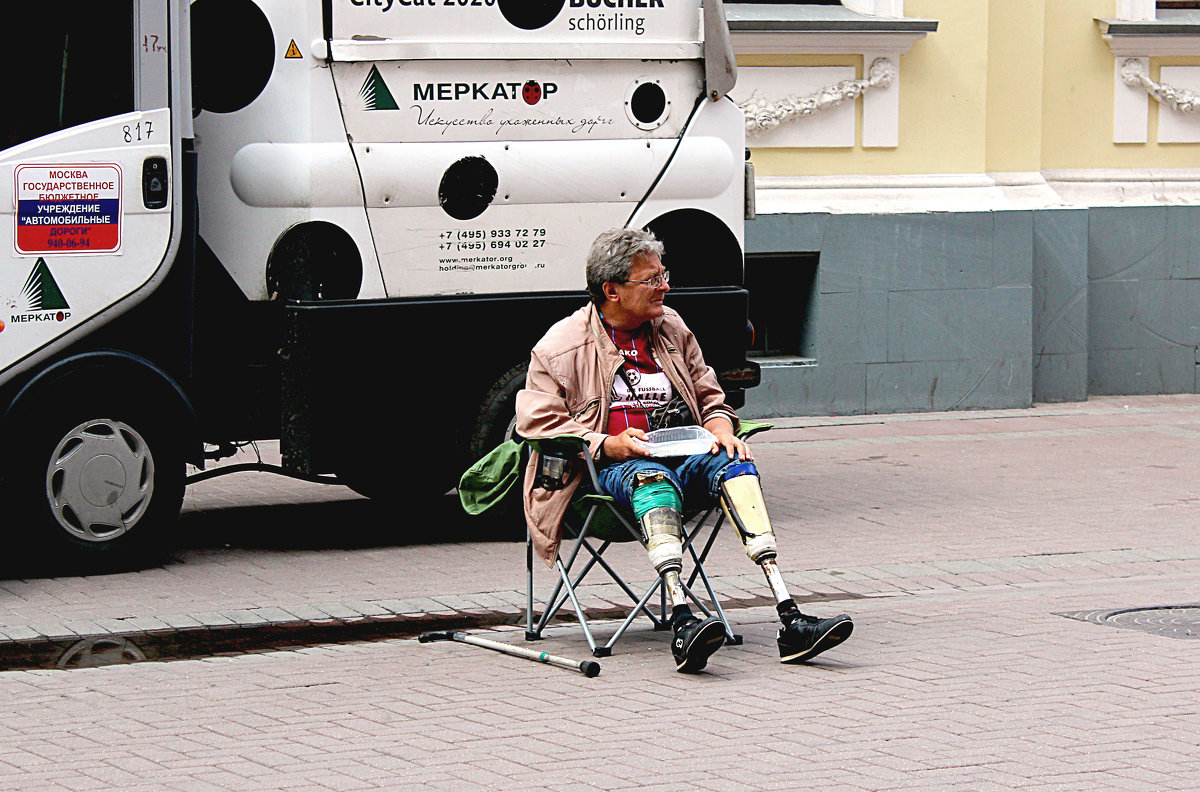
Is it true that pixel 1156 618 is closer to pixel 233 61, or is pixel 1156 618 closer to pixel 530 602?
pixel 530 602

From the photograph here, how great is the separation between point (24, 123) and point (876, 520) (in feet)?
14.4

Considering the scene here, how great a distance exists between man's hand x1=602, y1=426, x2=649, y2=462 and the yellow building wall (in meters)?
6.98

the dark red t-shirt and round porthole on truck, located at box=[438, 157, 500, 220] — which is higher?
round porthole on truck, located at box=[438, 157, 500, 220]

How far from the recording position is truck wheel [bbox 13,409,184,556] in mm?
7477

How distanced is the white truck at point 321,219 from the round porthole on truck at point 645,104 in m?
0.01

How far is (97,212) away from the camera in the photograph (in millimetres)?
7555

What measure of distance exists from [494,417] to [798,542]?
151cm

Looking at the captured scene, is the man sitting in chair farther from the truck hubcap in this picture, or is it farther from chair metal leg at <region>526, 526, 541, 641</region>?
the truck hubcap

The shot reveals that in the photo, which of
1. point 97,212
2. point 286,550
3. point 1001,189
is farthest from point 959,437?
point 97,212

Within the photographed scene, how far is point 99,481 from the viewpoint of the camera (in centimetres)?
763

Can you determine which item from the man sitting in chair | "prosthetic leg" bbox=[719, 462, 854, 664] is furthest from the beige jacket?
"prosthetic leg" bbox=[719, 462, 854, 664]

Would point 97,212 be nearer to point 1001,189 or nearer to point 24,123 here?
point 24,123

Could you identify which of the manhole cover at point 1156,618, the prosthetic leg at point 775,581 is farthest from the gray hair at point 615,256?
the manhole cover at point 1156,618

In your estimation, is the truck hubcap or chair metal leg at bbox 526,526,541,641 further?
the truck hubcap
